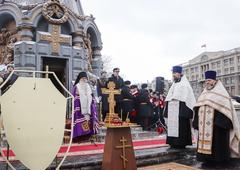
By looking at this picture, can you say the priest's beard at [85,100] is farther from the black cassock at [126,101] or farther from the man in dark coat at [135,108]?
the man in dark coat at [135,108]

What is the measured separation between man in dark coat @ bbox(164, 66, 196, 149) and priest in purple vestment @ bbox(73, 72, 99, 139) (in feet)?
7.55

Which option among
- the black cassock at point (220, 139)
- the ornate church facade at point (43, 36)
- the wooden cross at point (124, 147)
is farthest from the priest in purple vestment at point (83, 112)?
the ornate church facade at point (43, 36)

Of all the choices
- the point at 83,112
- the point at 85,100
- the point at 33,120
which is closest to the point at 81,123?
the point at 83,112

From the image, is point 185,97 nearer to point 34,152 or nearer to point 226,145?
point 226,145

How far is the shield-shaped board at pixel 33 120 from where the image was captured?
12.1 feet

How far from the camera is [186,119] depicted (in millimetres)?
7594

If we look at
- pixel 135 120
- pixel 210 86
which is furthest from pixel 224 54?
pixel 210 86

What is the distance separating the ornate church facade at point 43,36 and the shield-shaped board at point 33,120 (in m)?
7.77

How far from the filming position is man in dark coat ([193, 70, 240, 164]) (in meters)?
6.07

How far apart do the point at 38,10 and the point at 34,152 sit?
899 centimetres

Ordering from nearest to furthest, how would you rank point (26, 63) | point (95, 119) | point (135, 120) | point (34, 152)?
point (34, 152), point (95, 119), point (26, 63), point (135, 120)

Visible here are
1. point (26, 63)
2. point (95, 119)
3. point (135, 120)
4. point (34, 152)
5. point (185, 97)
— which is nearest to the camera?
point (34, 152)

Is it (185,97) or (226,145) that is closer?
(226,145)

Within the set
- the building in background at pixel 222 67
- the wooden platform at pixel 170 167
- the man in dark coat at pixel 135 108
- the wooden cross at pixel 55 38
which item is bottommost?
the wooden platform at pixel 170 167
